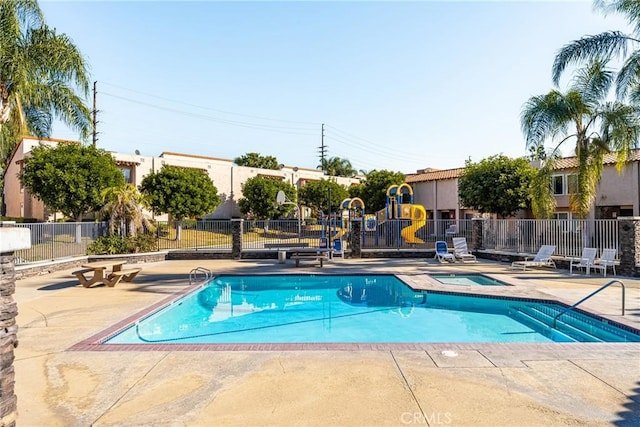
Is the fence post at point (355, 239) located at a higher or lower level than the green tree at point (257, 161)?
lower

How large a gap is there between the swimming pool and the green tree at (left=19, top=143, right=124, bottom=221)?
1993 centimetres

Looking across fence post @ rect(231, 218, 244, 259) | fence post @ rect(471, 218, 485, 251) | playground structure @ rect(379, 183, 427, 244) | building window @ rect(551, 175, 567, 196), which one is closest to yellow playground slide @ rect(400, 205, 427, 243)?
playground structure @ rect(379, 183, 427, 244)

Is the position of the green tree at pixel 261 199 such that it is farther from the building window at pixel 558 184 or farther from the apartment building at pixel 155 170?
the building window at pixel 558 184

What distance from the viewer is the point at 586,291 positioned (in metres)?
11.8

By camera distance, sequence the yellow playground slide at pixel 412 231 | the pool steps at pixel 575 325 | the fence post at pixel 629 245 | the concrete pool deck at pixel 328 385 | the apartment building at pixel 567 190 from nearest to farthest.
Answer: the concrete pool deck at pixel 328 385 < the pool steps at pixel 575 325 < the fence post at pixel 629 245 < the yellow playground slide at pixel 412 231 < the apartment building at pixel 567 190

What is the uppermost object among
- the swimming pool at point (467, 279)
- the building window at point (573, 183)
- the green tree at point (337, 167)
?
the green tree at point (337, 167)

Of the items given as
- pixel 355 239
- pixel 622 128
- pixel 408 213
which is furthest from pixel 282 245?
pixel 622 128

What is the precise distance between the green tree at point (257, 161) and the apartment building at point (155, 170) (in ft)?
24.3

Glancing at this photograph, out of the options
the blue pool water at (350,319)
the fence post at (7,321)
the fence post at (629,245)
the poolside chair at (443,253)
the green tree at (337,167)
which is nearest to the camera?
the fence post at (7,321)

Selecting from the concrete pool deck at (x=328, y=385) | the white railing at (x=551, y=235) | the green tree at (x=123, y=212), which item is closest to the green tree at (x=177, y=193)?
the green tree at (x=123, y=212)

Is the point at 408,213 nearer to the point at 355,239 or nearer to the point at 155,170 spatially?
the point at 355,239

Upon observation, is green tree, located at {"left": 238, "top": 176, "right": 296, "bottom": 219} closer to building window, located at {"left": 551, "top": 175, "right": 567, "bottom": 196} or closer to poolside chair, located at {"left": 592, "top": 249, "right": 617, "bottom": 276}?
building window, located at {"left": 551, "top": 175, "right": 567, "bottom": 196}

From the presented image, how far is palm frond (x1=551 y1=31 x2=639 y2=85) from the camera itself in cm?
1614

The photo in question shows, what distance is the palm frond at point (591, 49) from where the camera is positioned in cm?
1614
